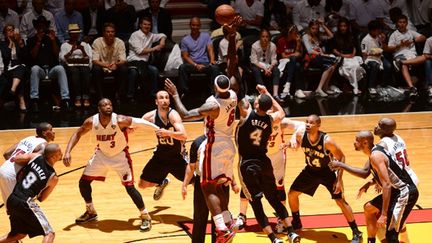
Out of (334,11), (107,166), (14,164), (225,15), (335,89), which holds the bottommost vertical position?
(335,89)

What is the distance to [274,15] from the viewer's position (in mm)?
16781

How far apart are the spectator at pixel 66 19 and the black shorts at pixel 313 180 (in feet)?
26.8

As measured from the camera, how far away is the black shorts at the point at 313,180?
27.9ft

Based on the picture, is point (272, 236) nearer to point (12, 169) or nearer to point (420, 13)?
point (12, 169)

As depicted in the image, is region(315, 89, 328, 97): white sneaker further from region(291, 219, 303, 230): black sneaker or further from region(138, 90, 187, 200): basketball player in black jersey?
region(291, 219, 303, 230): black sneaker

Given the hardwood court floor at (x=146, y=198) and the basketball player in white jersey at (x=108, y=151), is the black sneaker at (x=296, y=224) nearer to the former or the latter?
the hardwood court floor at (x=146, y=198)

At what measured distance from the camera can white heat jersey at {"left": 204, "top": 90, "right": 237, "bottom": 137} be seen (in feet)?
25.5

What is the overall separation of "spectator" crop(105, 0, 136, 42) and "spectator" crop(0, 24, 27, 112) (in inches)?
71.7

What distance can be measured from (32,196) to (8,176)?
545 millimetres

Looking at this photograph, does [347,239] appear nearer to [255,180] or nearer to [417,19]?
[255,180]

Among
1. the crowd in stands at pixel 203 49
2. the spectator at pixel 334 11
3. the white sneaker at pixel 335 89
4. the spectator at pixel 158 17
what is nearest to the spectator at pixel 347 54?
the crowd in stands at pixel 203 49

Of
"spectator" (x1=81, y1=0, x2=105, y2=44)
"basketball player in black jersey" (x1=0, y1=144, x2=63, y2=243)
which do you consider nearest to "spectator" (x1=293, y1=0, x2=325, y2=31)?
"spectator" (x1=81, y1=0, x2=105, y2=44)

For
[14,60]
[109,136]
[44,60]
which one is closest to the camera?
[109,136]

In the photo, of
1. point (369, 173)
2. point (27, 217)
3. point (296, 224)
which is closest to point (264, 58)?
point (296, 224)
